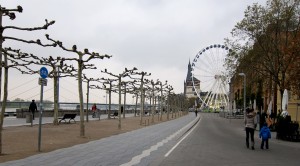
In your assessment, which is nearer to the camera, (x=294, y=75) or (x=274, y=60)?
(x=294, y=75)

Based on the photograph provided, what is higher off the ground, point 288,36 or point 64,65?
point 288,36

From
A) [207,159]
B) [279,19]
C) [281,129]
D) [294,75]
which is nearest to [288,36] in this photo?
[279,19]

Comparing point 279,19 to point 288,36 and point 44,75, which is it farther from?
point 44,75

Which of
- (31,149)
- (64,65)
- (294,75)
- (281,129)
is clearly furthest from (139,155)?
(294,75)

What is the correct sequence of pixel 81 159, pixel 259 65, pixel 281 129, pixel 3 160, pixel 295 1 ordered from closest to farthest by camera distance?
1. pixel 3 160
2. pixel 81 159
3. pixel 281 129
4. pixel 295 1
5. pixel 259 65

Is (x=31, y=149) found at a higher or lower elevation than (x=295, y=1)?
lower

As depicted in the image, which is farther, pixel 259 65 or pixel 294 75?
pixel 259 65

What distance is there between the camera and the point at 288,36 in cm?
4878

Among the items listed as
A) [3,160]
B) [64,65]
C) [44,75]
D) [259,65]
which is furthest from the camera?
[259,65]

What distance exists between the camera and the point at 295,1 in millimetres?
47125

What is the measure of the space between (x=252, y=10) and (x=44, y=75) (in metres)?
35.8

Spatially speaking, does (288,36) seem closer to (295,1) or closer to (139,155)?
(295,1)

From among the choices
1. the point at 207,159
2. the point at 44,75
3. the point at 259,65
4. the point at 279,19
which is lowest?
the point at 207,159

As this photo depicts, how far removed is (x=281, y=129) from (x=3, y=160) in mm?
20232
